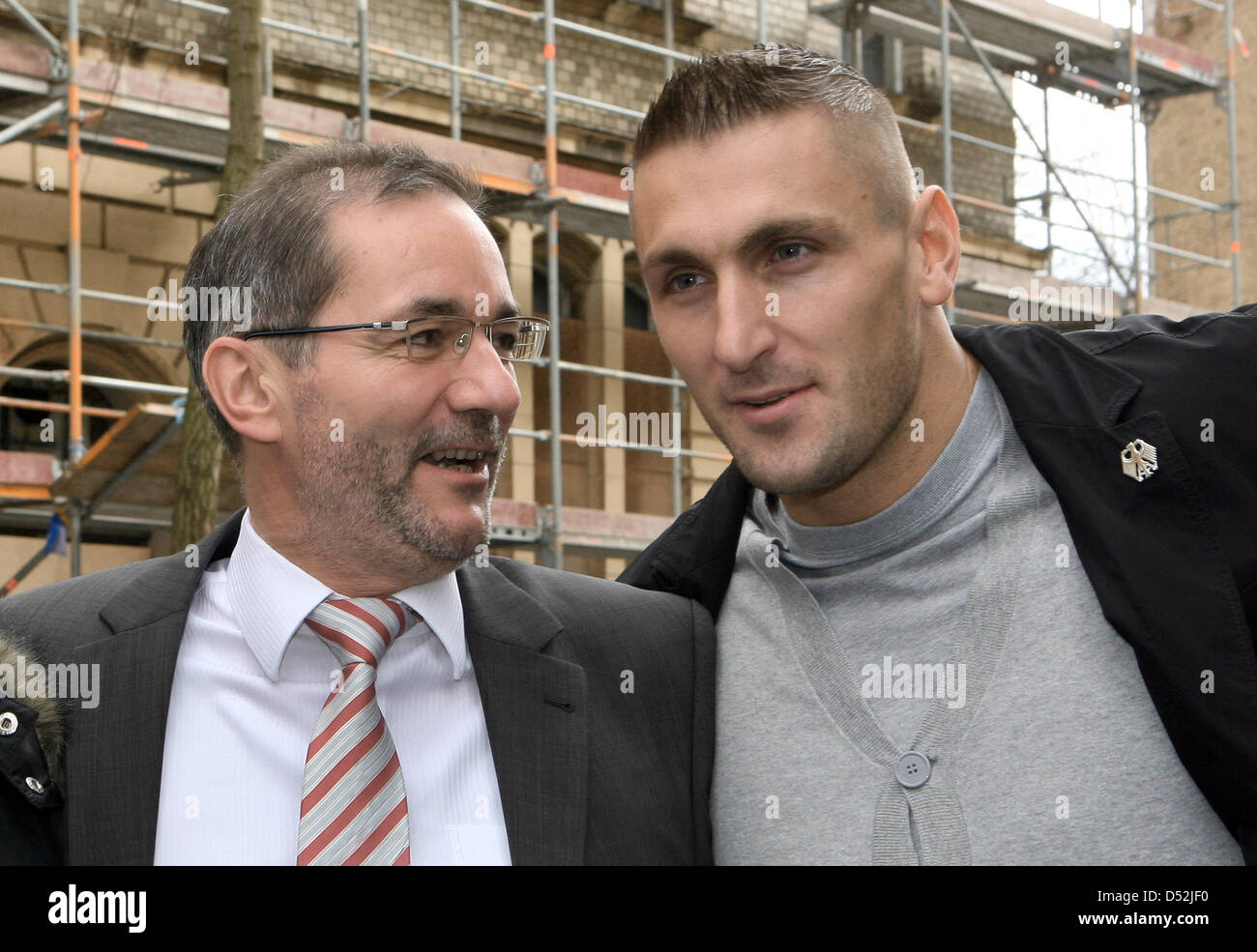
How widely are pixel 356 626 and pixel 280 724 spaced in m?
0.24

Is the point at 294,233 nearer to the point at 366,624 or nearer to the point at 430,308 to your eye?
the point at 430,308

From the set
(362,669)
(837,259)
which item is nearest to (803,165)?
(837,259)

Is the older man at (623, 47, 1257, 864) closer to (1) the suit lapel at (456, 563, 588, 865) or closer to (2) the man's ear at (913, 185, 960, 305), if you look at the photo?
(2) the man's ear at (913, 185, 960, 305)

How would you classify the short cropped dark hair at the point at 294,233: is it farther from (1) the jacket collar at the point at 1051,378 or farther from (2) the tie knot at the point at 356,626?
(1) the jacket collar at the point at 1051,378

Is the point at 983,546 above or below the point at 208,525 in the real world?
below

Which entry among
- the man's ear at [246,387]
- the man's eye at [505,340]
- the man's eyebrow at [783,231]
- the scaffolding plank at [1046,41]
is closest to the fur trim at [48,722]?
the man's ear at [246,387]

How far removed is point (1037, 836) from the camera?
2943mm

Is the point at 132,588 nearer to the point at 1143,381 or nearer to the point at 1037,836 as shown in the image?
the point at 1037,836

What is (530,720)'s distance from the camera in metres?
3.27

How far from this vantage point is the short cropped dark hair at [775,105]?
10.7 feet

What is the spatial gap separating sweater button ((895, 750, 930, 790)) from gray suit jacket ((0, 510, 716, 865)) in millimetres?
431

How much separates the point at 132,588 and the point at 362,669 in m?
0.49

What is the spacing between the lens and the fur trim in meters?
2.95

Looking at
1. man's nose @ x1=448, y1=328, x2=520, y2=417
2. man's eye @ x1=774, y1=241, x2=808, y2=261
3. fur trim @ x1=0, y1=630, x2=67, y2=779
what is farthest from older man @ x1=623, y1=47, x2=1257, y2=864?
fur trim @ x1=0, y1=630, x2=67, y2=779
